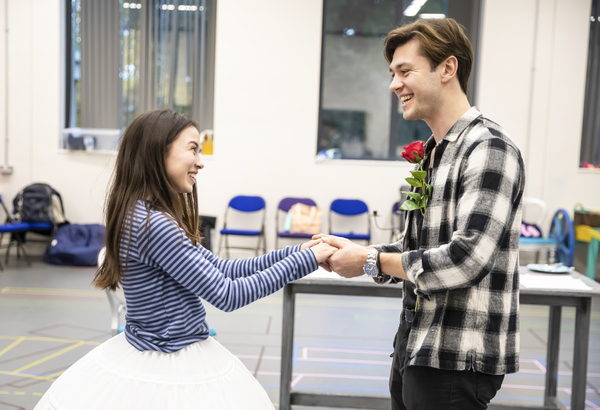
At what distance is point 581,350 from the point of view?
7.73 feet

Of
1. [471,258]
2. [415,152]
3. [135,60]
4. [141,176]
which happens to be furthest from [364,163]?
[471,258]

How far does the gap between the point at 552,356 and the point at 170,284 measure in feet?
7.46

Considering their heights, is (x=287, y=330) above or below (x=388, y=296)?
below

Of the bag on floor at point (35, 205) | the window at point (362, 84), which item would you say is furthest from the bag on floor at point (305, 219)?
the bag on floor at point (35, 205)

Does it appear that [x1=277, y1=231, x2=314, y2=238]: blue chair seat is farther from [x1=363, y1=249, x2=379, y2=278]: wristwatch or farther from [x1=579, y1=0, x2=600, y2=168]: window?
[x1=363, y1=249, x2=379, y2=278]: wristwatch

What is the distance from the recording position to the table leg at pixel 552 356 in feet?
8.98

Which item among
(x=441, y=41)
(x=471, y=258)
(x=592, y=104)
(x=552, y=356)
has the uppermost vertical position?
(x=592, y=104)

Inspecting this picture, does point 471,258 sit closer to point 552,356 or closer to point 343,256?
point 343,256

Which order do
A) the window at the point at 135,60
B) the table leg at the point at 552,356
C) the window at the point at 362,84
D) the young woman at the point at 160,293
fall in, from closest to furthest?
the young woman at the point at 160,293 → the table leg at the point at 552,356 → the window at the point at 135,60 → the window at the point at 362,84

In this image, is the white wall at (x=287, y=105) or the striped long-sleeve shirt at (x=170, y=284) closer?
the striped long-sleeve shirt at (x=170, y=284)

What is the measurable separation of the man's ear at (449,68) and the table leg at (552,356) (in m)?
1.88

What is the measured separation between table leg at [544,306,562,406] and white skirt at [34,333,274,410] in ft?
6.35

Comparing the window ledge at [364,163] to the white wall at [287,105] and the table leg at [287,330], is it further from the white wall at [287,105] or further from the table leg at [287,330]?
the table leg at [287,330]

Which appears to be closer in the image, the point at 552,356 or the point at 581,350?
the point at 581,350
